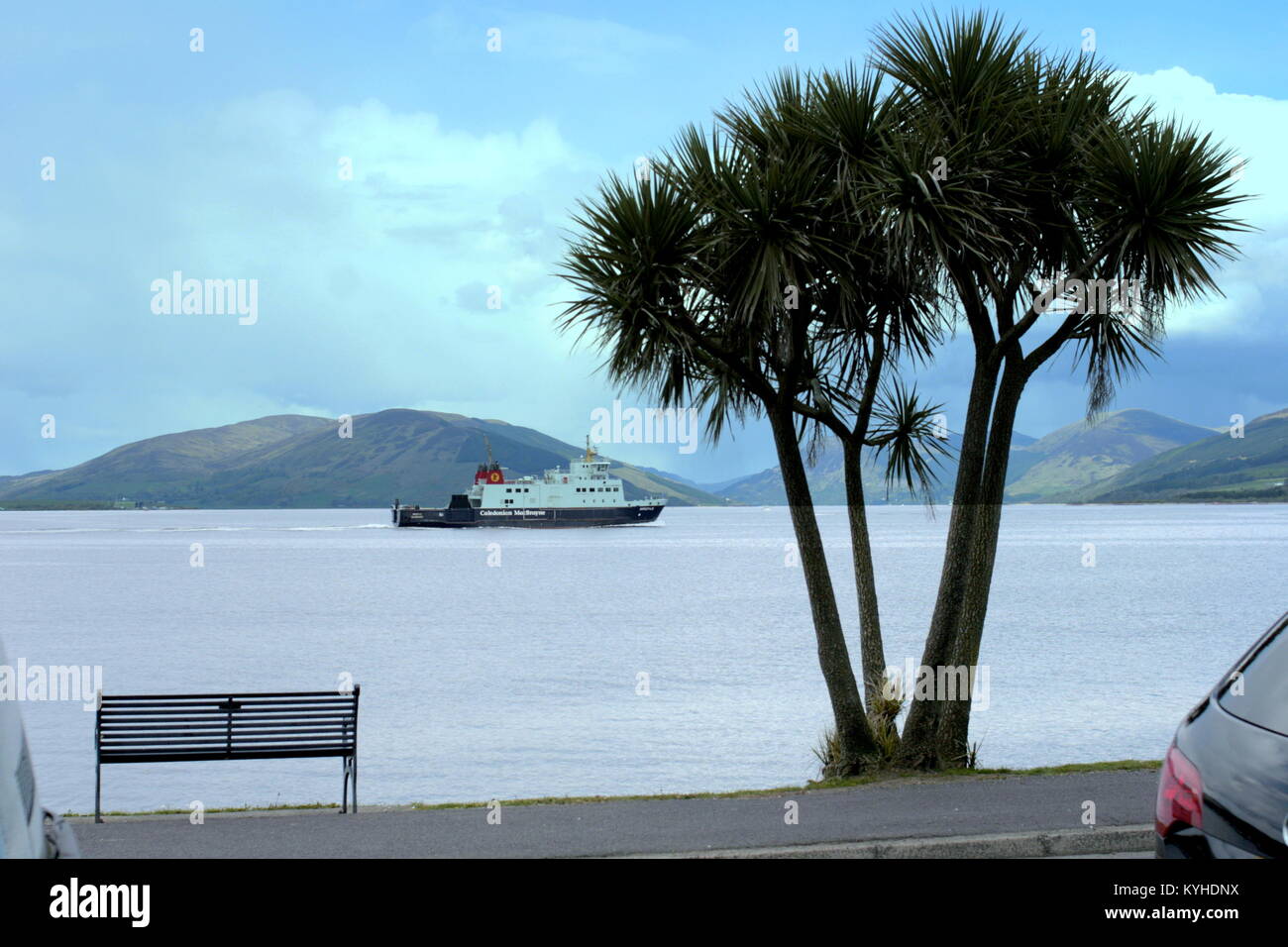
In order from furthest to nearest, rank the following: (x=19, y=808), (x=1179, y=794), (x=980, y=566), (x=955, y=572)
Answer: (x=955, y=572) → (x=980, y=566) → (x=1179, y=794) → (x=19, y=808)

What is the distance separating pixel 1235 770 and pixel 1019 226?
9.44 meters

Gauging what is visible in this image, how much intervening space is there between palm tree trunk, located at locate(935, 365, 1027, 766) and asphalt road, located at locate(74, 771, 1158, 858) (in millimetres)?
1699

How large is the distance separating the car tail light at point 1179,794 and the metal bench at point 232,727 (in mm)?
8274

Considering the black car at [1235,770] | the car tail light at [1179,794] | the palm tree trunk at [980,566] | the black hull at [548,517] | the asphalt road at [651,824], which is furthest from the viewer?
the black hull at [548,517]

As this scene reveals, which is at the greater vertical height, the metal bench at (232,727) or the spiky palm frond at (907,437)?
the spiky palm frond at (907,437)

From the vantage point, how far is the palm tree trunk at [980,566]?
39.8 ft

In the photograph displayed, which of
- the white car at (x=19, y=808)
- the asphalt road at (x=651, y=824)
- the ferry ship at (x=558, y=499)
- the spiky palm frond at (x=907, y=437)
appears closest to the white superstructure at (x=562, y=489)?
the ferry ship at (x=558, y=499)

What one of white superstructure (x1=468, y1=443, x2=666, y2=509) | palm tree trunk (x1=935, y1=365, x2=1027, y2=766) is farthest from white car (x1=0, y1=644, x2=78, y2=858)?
white superstructure (x1=468, y1=443, x2=666, y2=509)

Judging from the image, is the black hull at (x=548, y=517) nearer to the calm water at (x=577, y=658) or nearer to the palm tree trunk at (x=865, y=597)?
the calm water at (x=577, y=658)

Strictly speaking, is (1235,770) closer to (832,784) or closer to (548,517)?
(832,784)

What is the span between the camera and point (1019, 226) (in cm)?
1204

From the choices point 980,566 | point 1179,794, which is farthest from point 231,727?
point 1179,794
